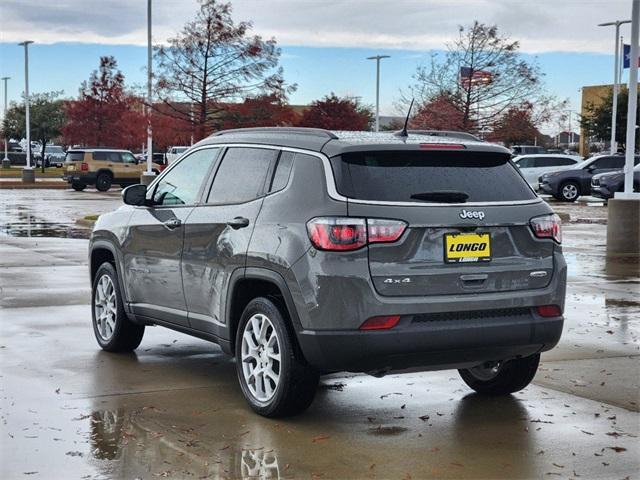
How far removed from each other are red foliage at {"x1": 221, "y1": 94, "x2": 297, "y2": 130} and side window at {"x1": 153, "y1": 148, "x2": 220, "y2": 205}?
1816 centimetres

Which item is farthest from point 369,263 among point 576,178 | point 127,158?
point 127,158

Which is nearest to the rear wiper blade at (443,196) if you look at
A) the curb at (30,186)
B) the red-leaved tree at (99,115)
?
the curb at (30,186)

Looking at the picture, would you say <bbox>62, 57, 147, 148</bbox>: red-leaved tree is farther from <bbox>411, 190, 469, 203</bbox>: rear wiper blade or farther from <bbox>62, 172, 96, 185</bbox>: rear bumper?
<bbox>411, 190, 469, 203</bbox>: rear wiper blade

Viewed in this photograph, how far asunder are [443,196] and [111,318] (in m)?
3.49

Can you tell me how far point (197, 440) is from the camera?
5.86 m

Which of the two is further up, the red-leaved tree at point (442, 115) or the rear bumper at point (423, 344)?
the red-leaved tree at point (442, 115)

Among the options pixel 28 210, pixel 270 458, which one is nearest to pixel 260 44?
pixel 28 210

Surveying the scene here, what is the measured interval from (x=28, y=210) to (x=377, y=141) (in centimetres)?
2372

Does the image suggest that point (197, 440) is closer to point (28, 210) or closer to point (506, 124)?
point (28, 210)

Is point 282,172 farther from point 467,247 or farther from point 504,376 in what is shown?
point 504,376

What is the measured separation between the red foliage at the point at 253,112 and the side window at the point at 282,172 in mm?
19496

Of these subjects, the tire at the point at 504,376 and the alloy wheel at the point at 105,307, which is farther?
the alloy wheel at the point at 105,307

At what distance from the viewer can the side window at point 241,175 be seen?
6.72 m

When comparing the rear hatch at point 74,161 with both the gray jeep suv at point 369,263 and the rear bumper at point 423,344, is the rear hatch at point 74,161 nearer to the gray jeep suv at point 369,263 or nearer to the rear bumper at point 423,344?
the gray jeep suv at point 369,263
